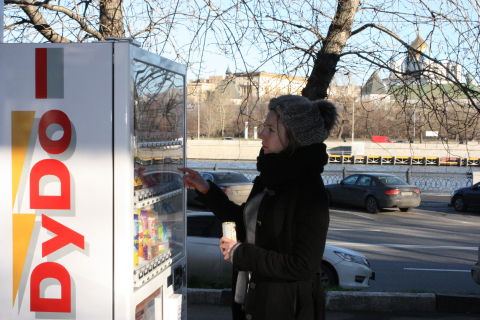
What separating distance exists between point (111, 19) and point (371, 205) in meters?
12.9

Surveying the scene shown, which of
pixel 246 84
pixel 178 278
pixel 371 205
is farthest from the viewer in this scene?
pixel 371 205

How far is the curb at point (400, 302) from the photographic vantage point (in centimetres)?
554

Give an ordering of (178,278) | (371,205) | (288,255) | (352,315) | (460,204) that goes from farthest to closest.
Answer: (460,204) < (371,205) < (352,315) < (178,278) < (288,255)

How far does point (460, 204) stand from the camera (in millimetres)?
16125

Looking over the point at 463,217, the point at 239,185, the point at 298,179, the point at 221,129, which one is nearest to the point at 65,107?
the point at 298,179

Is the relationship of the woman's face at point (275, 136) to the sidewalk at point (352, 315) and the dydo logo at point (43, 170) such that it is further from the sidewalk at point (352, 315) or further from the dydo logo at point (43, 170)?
the sidewalk at point (352, 315)

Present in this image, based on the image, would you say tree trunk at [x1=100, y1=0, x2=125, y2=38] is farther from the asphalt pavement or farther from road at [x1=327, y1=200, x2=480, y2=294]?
road at [x1=327, y1=200, x2=480, y2=294]

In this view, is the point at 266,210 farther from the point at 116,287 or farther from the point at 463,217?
the point at 463,217

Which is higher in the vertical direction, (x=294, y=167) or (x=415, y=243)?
(x=294, y=167)

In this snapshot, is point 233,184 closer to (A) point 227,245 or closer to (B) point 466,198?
(B) point 466,198

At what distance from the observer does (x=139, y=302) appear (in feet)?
8.15

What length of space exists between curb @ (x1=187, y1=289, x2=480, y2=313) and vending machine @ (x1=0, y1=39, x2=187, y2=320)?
11.2ft

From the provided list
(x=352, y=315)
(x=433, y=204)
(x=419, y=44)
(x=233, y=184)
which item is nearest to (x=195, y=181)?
(x=352, y=315)

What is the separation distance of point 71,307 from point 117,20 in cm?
354
